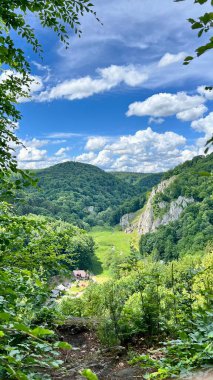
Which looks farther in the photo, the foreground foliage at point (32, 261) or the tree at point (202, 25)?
the foreground foliage at point (32, 261)

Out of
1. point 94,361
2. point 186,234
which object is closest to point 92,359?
point 94,361

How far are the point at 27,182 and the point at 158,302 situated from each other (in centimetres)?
583

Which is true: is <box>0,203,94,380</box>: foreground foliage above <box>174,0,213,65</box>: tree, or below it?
below

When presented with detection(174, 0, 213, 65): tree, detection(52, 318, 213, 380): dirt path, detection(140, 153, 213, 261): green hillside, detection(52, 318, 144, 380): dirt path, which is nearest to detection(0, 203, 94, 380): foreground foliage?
detection(52, 318, 213, 380): dirt path

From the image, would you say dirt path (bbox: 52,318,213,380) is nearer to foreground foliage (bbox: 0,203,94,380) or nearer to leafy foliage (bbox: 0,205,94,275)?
foreground foliage (bbox: 0,203,94,380)

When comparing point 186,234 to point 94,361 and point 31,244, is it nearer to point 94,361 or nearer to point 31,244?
point 94,361

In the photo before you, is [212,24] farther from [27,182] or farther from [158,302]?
[158,302]

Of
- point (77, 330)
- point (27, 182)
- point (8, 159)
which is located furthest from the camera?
point (77, 330)

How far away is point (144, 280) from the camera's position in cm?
922

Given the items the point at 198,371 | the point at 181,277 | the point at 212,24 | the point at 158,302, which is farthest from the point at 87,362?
the point at 212,24

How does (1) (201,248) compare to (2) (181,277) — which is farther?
(1) (201,248)

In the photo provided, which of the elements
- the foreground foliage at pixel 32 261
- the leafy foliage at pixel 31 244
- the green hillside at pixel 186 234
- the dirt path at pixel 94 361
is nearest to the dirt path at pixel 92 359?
the dirt path at pixel 94 361

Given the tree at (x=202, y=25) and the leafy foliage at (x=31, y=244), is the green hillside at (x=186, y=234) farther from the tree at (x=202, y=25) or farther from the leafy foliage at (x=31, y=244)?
the tree at (x=202, y=25)

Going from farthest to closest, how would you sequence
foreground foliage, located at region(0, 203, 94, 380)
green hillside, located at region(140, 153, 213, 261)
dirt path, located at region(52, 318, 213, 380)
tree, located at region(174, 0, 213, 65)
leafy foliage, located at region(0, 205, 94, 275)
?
green hillside, located at region(140, 153, 213, 261) → dirt path, located at region(52, 318, 213, 380) → leafy foliage, located at region(0, 205, 94, 275) → foreground foliage, located at region(0, 203, 94, 380) → tree, located at region(174, 0, 213, 65)
